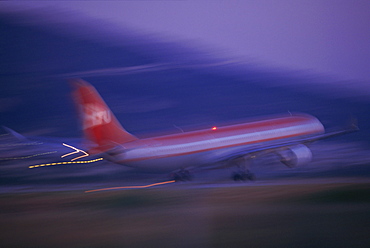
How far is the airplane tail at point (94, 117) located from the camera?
26.1m

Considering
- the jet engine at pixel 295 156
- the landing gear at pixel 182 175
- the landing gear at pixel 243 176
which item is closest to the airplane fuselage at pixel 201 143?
the landing gear at pixel 182 175

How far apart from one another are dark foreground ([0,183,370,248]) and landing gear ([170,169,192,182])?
7.76 metres

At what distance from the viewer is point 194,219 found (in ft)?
47.8

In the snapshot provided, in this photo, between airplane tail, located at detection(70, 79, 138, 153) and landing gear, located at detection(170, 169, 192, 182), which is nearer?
airplane tail, located at detection(70, 79, 138, 153)

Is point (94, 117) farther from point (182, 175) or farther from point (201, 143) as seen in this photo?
point (182, 175)

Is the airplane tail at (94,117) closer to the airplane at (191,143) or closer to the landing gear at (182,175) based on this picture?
the airplane at (191,143)

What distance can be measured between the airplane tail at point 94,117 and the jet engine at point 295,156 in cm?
1003

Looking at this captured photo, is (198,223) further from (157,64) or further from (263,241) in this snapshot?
(157,64)

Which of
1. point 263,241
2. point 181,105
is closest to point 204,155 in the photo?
point 263,241

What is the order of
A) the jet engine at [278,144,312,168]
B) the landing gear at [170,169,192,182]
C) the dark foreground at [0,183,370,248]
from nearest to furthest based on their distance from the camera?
the dark foreground at [0,183,370,248]
the jet engine at [278,144,312,168]
the landing gear at [170,169,192,182]

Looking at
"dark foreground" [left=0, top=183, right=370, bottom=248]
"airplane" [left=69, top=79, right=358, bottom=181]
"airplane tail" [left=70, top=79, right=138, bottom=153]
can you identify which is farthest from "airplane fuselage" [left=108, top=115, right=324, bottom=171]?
"dark foreground" [left=0, top=183, right=370, bottom=248]

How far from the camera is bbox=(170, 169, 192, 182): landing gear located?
29250mm

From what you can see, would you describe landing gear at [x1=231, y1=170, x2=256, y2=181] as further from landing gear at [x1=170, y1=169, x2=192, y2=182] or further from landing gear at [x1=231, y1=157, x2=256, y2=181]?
landing gear at [x1=170, y1=169, x2=192, y2=182]

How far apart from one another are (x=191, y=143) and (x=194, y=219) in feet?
44.7
